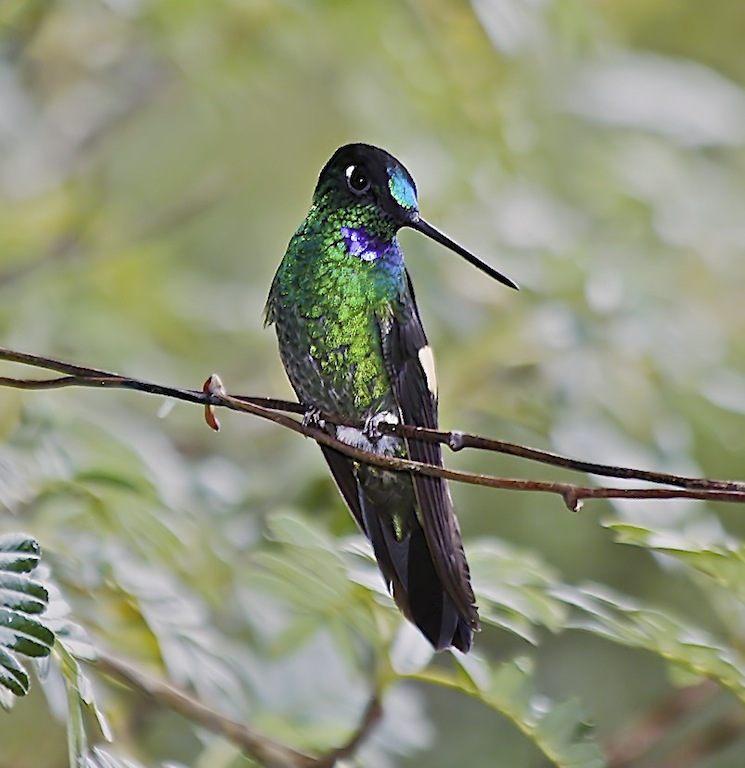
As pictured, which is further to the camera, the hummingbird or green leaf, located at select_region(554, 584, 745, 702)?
the hummingbird

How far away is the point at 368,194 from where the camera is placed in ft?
3.92

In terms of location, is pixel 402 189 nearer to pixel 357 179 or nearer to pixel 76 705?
pixel 357 179

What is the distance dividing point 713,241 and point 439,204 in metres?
0.52

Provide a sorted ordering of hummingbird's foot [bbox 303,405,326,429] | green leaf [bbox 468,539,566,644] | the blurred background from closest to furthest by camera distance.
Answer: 1. green leaf [bbox 468,539,566,644]
2. hummingbird's foot [bbox 303,405,326,429]
3. the blurred background

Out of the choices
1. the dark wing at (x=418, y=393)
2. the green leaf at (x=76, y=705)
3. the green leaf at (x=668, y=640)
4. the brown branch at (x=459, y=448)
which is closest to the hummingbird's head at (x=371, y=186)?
the dark wing at (x=418, y=393)

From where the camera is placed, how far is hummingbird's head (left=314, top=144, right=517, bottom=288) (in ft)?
3.66

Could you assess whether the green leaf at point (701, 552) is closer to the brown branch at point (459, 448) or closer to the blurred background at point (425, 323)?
the blurred background at point (425, 323)

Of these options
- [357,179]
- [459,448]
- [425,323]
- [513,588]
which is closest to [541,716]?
[513,588]

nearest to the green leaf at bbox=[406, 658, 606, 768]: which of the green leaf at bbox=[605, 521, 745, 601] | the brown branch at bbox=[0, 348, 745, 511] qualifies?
the green leaf at bbox=[605, 521, 745, 601]

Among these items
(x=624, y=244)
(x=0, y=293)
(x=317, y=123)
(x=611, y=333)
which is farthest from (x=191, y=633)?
(x=317, y=123)

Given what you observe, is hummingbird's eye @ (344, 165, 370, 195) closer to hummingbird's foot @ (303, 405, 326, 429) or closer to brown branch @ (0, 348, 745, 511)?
hummingbird's foot @ (303, 405, 326, 429)

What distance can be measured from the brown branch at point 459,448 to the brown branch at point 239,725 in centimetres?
37

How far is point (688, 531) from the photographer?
1.45 m

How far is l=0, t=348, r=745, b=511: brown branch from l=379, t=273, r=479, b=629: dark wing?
0.21 m
